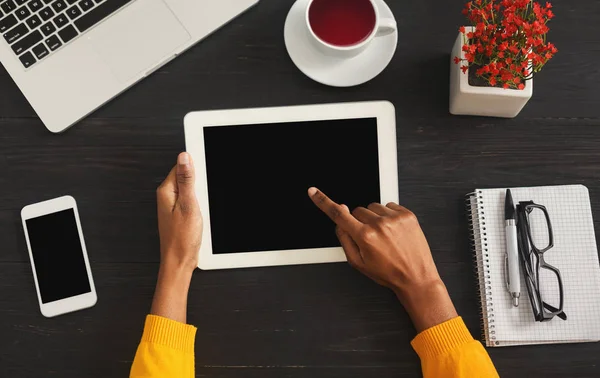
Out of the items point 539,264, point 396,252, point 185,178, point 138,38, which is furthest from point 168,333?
point 539,264

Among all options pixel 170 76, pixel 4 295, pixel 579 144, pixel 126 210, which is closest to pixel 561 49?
pixel 579 144

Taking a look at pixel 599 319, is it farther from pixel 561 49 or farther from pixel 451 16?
pixel 451 16

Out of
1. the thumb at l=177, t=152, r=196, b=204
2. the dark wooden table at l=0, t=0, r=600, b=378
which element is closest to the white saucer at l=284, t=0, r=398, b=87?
the dark wooden table at l=0, t=0, r=600, b=378

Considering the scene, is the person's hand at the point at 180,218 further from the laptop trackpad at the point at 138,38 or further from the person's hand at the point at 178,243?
the laptop trackpad at the point at 138,38

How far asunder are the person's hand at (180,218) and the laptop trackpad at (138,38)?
7.7 inches

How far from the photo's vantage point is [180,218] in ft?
2.93

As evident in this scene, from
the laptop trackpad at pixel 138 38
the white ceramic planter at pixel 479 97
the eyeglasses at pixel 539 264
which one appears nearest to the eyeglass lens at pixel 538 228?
the eyeglasses at pixel 539 264

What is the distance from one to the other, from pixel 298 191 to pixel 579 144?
0.49 metres

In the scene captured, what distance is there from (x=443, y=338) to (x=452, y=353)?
0.08ft

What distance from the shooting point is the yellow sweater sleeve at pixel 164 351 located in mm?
852

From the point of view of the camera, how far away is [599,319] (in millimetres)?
896

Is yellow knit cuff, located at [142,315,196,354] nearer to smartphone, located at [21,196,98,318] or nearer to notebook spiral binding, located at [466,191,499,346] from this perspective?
smartphone, located at [21,196,98,318]

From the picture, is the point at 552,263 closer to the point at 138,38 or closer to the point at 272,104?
the point at 272,104

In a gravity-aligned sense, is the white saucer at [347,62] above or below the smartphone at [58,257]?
above
